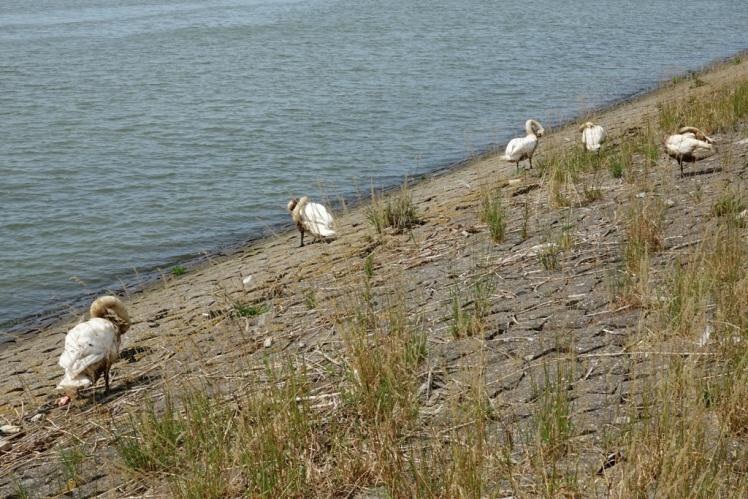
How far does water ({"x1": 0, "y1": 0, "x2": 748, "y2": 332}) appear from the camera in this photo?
15234mm

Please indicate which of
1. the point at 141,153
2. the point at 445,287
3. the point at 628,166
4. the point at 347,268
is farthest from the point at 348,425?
the point at 141,153

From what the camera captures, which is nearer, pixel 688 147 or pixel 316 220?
pixel 688 147

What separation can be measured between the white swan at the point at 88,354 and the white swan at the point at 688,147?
7.11m

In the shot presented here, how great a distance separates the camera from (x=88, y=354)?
736cm

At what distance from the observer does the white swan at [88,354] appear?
7.24 metres

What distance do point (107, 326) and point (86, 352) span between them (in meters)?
0.39

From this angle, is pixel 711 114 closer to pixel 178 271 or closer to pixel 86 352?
pixel 178 271

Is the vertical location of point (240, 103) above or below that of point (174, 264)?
above

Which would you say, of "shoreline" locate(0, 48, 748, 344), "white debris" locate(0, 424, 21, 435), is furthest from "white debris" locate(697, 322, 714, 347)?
"white debris" locate(0, 424, 21, 435)

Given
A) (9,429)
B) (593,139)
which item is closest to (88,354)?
(9,429)

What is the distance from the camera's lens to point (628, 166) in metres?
11.6

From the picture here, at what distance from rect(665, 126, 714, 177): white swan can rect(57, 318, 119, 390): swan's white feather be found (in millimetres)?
7156

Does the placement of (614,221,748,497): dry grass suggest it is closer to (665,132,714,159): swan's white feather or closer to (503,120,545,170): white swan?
(665,132,714,159): swan's white feather

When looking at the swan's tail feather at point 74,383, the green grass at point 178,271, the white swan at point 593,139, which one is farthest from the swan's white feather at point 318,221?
the swan's tail feather at point 74,383
